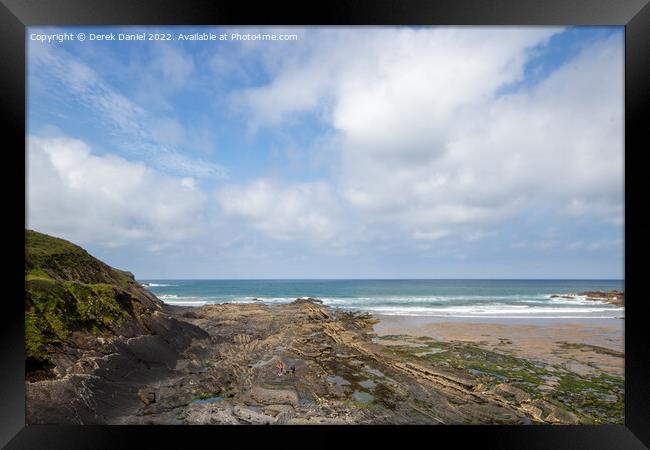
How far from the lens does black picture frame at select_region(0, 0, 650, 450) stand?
272 cm

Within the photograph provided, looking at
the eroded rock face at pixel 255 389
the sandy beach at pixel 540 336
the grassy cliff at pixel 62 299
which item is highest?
the grassy cliff at pixel 62 299

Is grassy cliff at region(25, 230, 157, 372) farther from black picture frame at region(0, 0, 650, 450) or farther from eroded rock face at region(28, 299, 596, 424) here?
black picture frame at region(0, 0, 650, 450)

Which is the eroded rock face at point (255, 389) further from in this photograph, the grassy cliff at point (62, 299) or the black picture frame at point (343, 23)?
the black picture frame at point (343, 23)

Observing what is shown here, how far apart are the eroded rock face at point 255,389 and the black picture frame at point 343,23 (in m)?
1.05

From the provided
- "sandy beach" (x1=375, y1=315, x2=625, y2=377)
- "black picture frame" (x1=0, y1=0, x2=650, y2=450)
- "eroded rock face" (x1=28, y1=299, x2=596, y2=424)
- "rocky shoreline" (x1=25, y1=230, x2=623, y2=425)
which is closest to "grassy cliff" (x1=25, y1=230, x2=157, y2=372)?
"rocky shoreline" (x1=25, y1=230, x2=623, y2=425)

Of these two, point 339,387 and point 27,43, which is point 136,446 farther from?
point 27,43

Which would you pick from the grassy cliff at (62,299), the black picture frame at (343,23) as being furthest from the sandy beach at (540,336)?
the grassy cliff at (62,299)

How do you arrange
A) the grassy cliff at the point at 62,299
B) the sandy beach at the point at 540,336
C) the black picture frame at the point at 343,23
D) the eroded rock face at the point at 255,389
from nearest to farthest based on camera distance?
the black picture frame at the point at 343,23 → the eroded rock face at the point at 255,389 → the grassy cliff at the point at 62,299 → the sandy beach at the point at 540,336

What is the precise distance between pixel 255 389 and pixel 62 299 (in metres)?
3.87

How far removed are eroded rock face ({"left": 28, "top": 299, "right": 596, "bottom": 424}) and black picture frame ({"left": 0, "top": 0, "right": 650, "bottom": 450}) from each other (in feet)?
3.45

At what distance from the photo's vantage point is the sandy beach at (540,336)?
6.20 meters

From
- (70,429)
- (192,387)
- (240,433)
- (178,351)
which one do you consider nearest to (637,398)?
(240,433)

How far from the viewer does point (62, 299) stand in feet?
14.4

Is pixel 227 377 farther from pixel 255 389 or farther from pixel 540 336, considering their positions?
pixel 540 336
